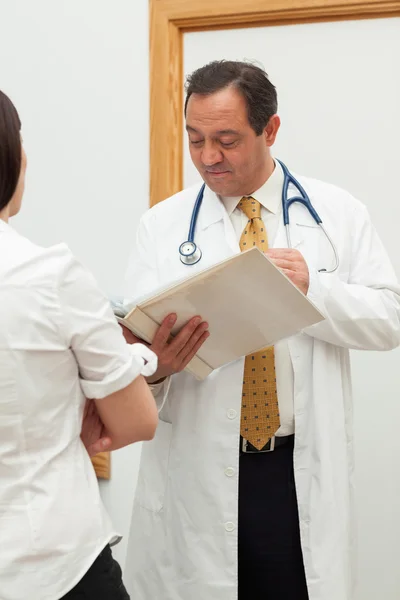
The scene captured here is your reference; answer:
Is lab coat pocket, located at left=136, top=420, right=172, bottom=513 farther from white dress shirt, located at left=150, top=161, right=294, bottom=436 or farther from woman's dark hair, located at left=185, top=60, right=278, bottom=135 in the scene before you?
woman's dark hair, located at left=185, top=60, right=278, bottom=135

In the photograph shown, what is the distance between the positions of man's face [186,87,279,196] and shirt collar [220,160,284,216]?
0.19ft

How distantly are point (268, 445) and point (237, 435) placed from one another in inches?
2.8

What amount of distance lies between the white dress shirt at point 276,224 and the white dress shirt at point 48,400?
2.15ft

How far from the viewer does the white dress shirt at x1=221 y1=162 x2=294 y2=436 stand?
1732mm

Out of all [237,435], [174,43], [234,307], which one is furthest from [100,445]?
[174,43]

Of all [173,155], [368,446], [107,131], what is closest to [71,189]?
[107,131]

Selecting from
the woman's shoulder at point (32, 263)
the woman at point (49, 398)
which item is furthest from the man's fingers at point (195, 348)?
the woman's shoulder at point (32, 263)

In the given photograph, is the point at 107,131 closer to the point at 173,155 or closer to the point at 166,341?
the point at 173,155

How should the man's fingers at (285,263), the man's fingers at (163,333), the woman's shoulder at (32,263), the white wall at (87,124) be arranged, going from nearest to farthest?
the woman's shoulder at (32,263) → the man's fingers at (163,333) → the man's fingers at (285,263) → the white wall at (87,124)

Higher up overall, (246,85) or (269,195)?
(246,85)

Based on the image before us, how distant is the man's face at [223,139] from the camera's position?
1739 millimetres

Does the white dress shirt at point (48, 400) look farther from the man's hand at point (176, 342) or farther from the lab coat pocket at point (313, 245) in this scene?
the lab coat pocket at point (313, 245)

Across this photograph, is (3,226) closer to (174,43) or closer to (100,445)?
(100,445)

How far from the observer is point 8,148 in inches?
Answer: 41.9
